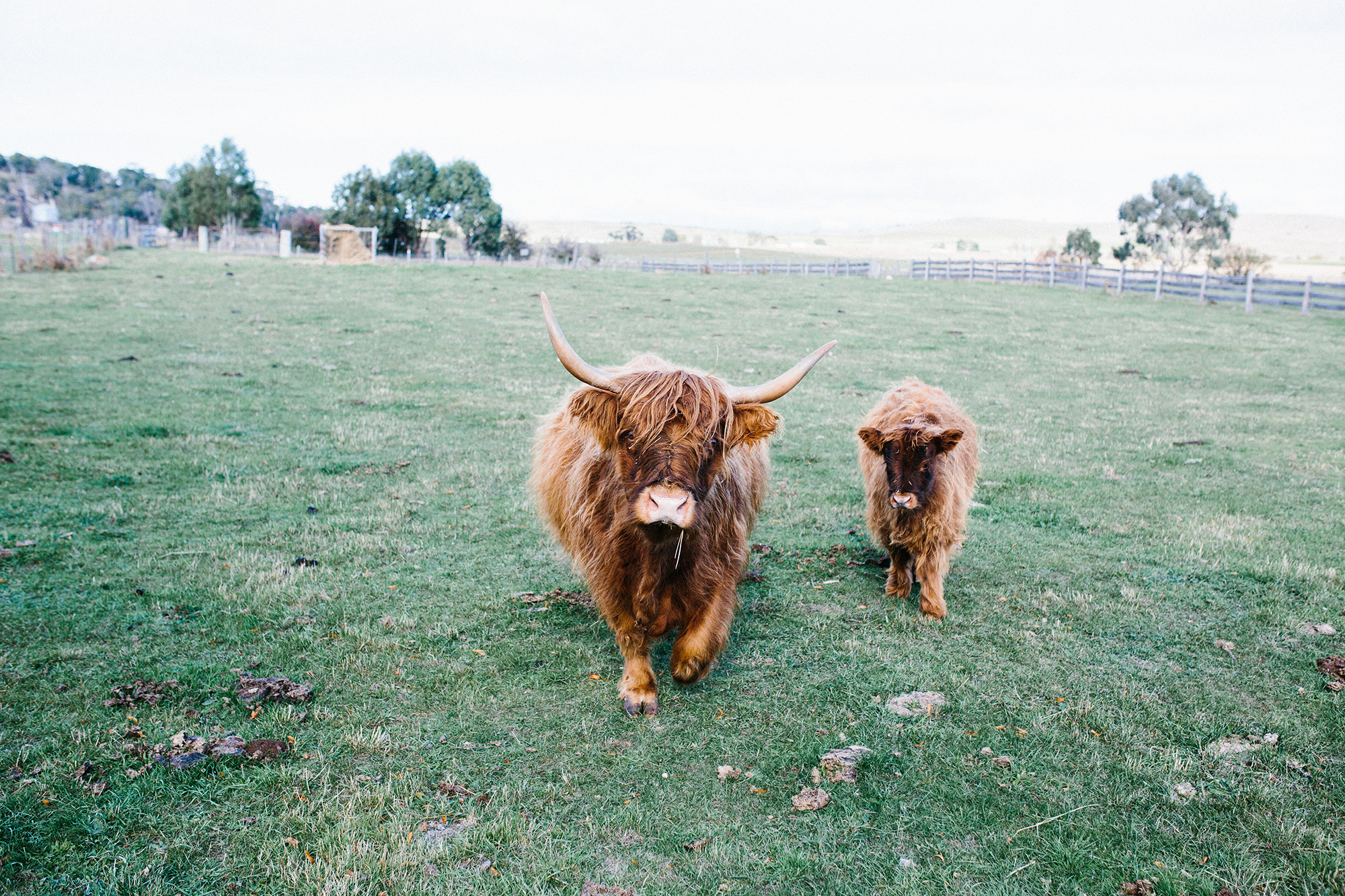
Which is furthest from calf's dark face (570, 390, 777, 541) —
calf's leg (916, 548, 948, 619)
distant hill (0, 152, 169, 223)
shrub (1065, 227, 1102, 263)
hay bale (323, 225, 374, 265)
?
distant hill (0, 152, 169, 223)

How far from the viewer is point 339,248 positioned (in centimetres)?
3828

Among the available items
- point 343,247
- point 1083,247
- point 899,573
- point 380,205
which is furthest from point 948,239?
point 899,573

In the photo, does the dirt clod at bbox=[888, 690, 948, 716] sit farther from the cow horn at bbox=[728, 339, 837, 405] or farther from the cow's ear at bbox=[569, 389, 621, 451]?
the cow's ear at bbox=[569, 389, 621, 451]

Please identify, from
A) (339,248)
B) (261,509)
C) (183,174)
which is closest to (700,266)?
(339,248)

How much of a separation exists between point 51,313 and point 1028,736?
21620 mm

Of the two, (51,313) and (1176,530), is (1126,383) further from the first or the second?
(51,313)

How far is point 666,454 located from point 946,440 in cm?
262

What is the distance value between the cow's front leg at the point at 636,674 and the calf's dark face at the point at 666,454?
723 mm

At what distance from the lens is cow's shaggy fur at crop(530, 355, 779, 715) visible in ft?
13.3

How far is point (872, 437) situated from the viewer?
19.4ft

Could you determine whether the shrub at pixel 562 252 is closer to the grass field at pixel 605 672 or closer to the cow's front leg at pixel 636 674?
the grass field at pixel 605 672

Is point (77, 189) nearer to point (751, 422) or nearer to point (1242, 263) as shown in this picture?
point (1242, 263)

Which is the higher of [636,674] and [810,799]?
[636,674]

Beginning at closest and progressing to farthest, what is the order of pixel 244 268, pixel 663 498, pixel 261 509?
pixel 663 498, pixel 261 509, pixel 244 268
